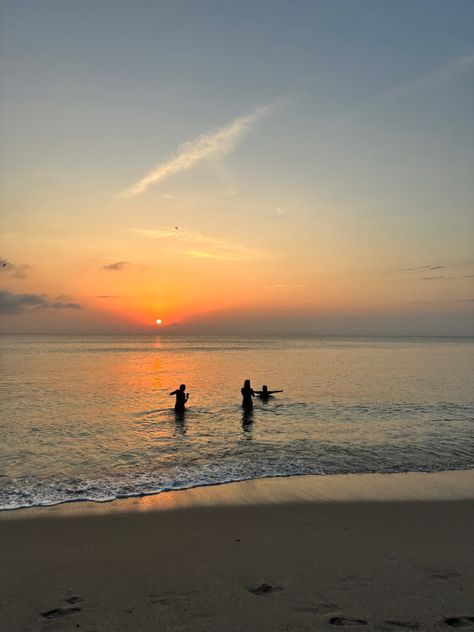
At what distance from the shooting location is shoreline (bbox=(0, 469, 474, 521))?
965 cm

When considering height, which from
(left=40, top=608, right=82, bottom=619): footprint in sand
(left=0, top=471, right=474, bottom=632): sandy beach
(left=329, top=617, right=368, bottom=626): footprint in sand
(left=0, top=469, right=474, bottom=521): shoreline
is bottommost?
(left=0, top=469, right=474, bottom=521): shoreline

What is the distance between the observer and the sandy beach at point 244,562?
5492 mm

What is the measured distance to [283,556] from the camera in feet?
23.4

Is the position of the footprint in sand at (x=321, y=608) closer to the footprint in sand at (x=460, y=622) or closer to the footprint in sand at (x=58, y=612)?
the footprint in sand at (x=460, y=622)

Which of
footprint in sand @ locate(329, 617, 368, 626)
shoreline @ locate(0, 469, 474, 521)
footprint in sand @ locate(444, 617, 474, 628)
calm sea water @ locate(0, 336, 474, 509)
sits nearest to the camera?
footprint in sand @ locate(444, 617, 474, 628)

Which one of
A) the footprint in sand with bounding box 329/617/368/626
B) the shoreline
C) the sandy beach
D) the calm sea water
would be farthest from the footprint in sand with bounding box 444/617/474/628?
the calm sea water

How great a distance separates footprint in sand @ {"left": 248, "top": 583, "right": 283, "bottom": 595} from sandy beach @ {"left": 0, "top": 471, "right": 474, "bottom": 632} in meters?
0.03

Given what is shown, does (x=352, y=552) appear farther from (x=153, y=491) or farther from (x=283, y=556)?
(x=153, y=491)

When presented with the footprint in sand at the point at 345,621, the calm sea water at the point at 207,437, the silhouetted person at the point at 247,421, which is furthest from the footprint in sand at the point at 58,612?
the silhouetted person at the point at 247,421

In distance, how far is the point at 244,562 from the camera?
695 centimetres

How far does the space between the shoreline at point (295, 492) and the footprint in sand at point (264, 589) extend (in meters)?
3.62

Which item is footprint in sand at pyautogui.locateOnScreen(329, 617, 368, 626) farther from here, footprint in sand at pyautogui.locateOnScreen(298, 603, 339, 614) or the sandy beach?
footprint in sand at pyautogui.locateOnScreen(298, 603, 339, 614)

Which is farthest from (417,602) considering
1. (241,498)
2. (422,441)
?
(422,441)

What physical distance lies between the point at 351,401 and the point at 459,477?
1536 centimetres
